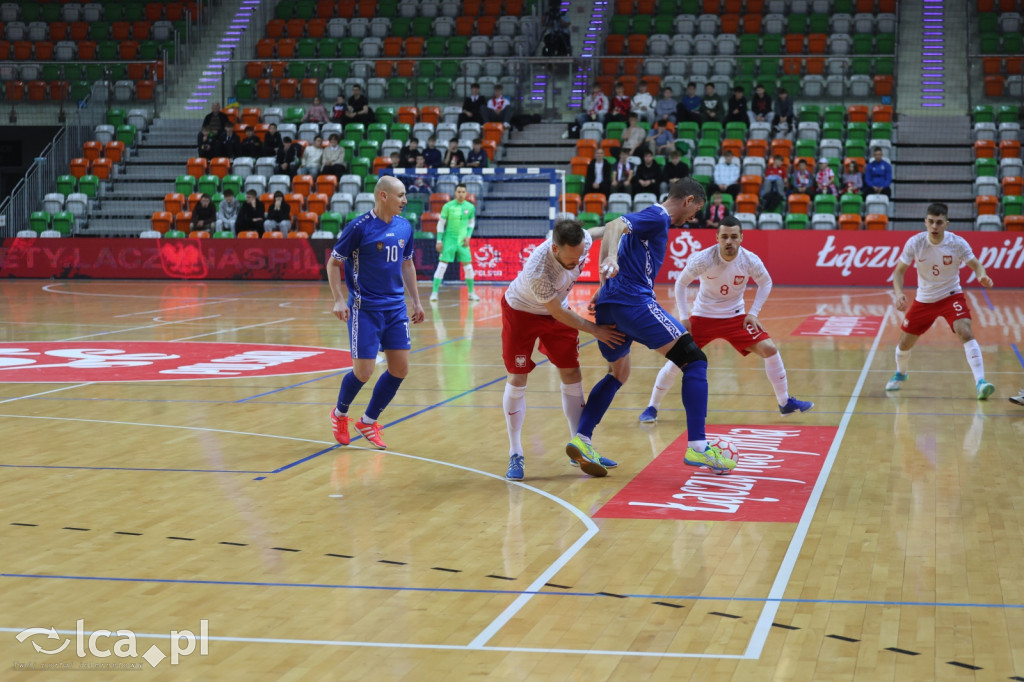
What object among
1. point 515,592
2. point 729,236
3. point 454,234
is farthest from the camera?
point 454,234

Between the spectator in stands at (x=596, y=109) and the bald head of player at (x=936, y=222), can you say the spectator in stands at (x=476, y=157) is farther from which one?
the bald head of player at (x=936, y=222)

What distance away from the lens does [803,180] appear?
25.0 meters

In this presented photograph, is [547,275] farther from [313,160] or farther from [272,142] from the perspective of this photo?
[272,142]

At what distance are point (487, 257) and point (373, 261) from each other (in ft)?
55.3

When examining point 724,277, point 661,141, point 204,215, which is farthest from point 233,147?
point 724,277

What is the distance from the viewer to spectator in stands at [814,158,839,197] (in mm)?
24844

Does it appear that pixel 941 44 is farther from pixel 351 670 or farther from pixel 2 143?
pixel 351 670

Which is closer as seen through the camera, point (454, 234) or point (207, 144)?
point (454, 234)

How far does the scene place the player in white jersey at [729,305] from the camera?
31.8 feet

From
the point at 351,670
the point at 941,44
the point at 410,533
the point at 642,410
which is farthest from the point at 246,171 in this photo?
the point at 351,670

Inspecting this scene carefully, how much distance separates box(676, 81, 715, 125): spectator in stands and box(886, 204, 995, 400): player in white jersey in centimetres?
1661

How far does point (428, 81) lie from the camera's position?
30.9m

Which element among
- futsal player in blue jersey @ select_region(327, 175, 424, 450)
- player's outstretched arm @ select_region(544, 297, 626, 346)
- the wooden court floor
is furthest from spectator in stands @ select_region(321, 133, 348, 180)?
player's outstretched arm @ select_region(544, 297, 626, 346)

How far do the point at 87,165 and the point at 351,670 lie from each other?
91.2ft
